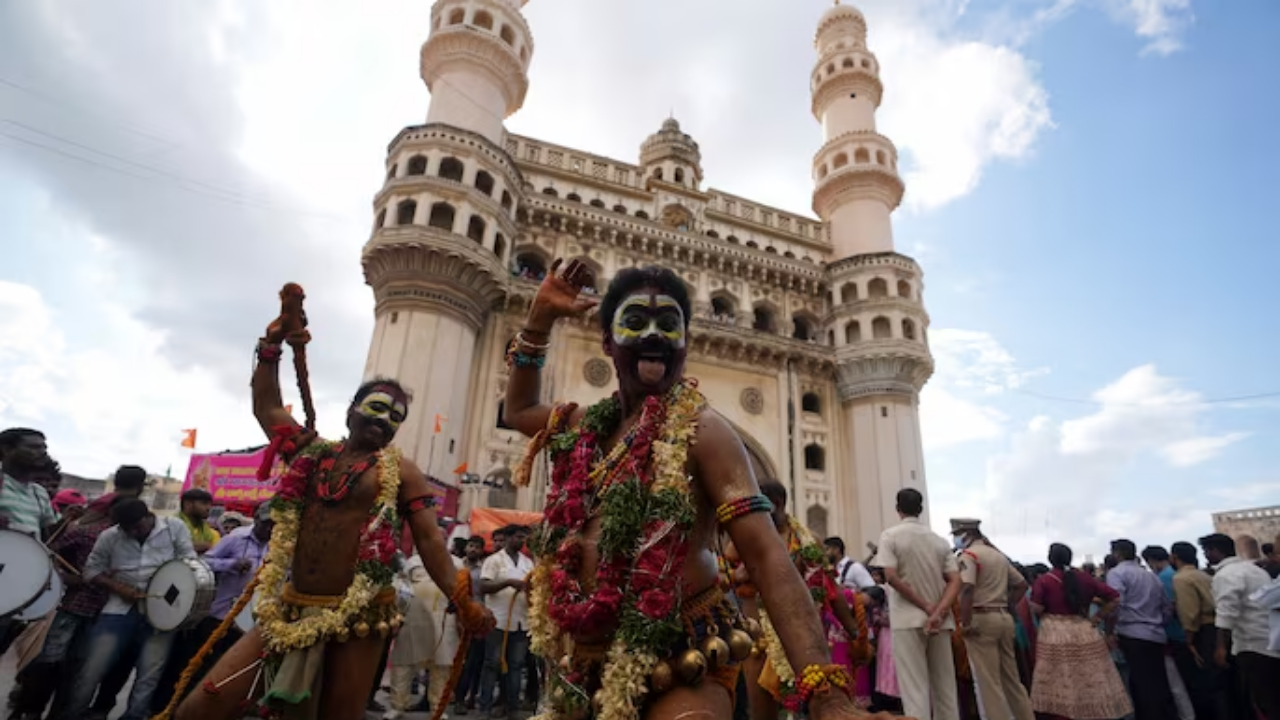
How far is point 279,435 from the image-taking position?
4062mm

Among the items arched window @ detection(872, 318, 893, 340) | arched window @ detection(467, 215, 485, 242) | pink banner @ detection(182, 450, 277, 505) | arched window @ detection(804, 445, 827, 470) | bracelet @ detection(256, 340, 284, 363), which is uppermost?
arched window @ detection(467, 215, 485, 242)

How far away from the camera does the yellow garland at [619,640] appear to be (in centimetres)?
199

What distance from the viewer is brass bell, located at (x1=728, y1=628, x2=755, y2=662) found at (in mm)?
2125

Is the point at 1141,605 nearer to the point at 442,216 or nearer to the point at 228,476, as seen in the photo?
the point at 228,476

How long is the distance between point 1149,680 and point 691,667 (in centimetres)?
720

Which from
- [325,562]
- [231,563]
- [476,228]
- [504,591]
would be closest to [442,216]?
[476,228]

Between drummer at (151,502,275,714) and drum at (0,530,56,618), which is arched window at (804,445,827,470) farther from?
drum at (0,530,56,618)

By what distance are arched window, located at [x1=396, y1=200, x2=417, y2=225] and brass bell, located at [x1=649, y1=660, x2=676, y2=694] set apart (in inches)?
753

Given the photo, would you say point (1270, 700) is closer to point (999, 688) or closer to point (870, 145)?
point (999, 688)

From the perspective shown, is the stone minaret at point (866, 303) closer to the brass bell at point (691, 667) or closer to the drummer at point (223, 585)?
the drummer at point (223, 585)

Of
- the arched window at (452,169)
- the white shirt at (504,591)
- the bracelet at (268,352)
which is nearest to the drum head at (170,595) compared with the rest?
the bracelet at (268,352)

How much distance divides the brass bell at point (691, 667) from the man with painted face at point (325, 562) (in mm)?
1924

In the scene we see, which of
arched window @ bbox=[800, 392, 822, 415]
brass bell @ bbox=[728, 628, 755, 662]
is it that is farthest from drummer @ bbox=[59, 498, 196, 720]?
arched window @ bbox=[800, 392, 822, 415]

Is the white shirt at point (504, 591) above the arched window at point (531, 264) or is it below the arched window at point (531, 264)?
below
